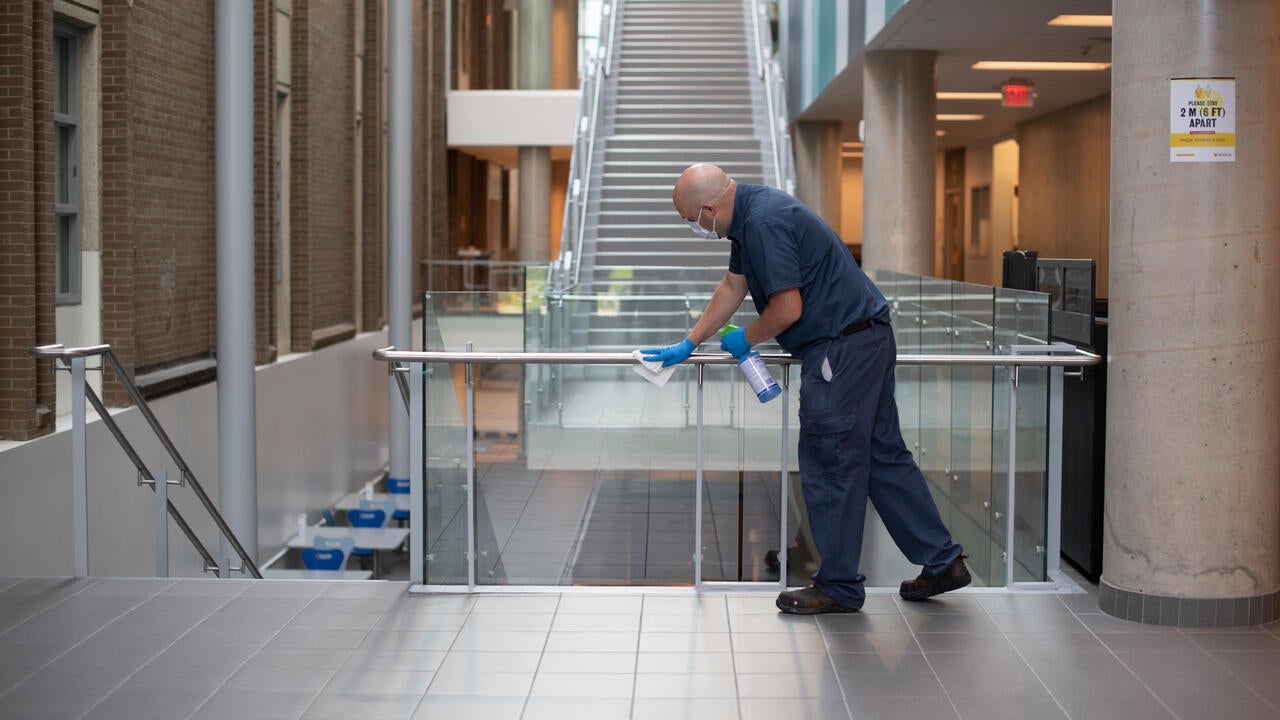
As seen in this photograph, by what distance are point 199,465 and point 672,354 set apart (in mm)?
9464

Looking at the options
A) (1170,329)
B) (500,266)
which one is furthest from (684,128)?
(1170,329)

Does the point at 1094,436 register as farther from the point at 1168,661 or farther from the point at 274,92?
the point at 274,92

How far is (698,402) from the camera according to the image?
18.5 ft

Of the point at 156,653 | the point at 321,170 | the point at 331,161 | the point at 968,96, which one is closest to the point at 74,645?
the point at 156,653

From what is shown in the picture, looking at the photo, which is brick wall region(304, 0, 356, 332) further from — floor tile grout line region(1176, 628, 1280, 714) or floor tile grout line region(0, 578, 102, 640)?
floor tile grout line region(1176, 628, 1280, 714)

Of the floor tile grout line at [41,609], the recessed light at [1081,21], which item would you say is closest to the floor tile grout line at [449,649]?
the floor tile grout line at [41,609]

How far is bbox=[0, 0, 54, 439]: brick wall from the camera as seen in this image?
9453 millimetres

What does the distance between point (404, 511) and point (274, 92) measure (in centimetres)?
551

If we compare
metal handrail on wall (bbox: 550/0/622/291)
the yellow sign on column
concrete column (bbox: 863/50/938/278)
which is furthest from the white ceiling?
the yellow sign on column

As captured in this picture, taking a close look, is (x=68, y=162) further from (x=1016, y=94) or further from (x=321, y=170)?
(x=1016, y=94)

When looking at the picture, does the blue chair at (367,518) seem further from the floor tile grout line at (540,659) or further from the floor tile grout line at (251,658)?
the floor tile grout line at (540,659)

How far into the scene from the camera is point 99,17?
11461mm

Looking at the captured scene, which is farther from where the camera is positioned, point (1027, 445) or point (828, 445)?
point (1027, 445)

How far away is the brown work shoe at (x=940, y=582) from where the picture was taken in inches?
202
